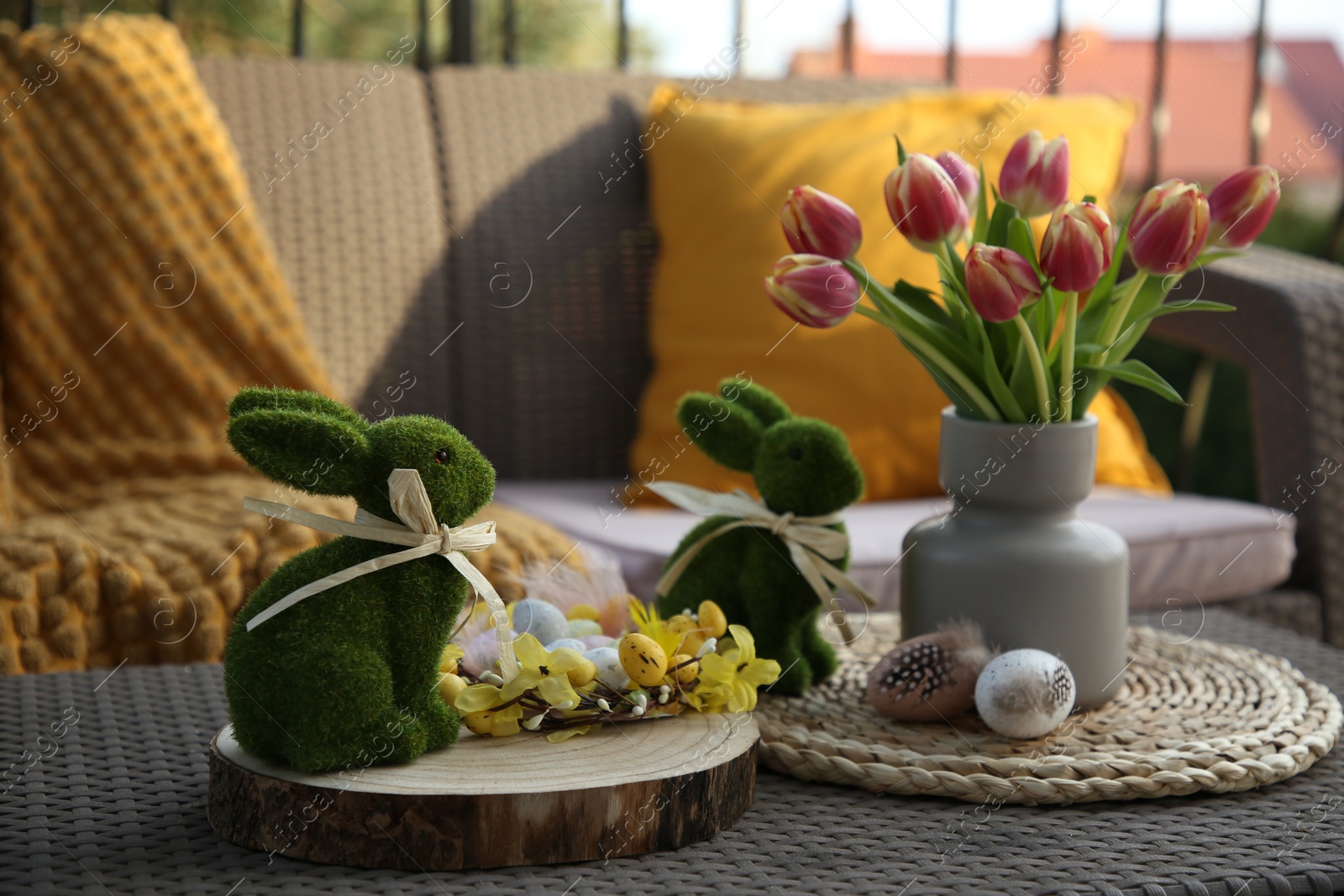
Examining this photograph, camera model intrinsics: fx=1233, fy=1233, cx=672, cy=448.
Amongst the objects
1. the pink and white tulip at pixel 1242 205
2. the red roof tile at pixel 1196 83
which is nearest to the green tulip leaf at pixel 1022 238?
the pink and white tulip at pixel 1242 205

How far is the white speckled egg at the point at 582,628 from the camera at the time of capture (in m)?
0.82

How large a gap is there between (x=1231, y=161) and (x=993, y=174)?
265 inches

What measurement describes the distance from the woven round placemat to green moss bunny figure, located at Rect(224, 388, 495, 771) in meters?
0.24

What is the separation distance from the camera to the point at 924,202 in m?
0.77

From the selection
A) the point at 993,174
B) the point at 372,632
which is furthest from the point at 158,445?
the point at 993,174

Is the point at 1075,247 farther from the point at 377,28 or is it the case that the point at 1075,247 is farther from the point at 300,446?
the point at 377,28

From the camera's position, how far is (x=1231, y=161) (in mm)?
7383

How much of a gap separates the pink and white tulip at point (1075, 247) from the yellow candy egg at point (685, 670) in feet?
1.04

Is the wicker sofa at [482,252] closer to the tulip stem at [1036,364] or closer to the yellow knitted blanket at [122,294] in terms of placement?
the yellow knitted blanket at [122,294]

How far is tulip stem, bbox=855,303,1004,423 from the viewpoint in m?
0.81

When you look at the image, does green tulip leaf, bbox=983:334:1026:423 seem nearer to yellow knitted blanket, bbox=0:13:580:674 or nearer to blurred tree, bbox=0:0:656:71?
yellow knitted blanket, bbox=0:13:580:674

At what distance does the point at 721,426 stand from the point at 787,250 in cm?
71

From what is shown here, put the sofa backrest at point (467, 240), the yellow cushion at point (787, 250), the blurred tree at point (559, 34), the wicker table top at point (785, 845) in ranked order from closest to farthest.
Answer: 1. the wicker table top at point (785, 845)
2. the yellow cushion at point (787, 250)
3. the sofa backrest at point (467, 240)
4. the blurred tree at point (559, 34)

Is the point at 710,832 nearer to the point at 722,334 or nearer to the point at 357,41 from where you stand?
the point at 722,334
